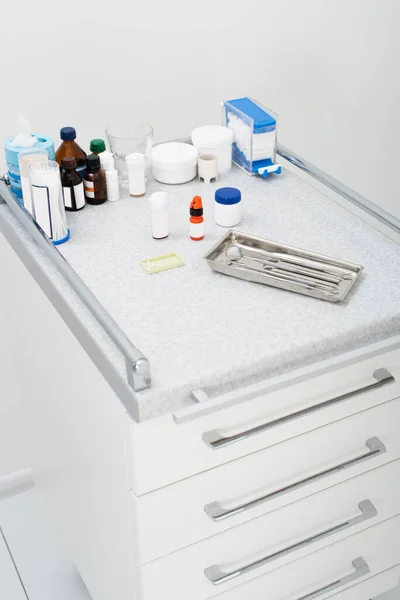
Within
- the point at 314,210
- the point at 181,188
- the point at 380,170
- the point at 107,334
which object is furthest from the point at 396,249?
the point at 380,170

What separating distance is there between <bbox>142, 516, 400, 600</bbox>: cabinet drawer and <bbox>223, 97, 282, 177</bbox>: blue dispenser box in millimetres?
752

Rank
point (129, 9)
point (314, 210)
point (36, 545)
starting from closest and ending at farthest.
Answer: point (314, 210) < point (129, 9) < point (36, 545)

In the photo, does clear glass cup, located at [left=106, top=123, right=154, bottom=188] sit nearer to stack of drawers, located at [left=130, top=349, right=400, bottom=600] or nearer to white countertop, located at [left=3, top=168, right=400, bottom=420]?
white countertop, located at [left=3, top=168, right=400, bottom=420]

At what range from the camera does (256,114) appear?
1626mm

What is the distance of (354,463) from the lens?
1.35 m

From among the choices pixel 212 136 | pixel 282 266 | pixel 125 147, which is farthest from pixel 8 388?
pixel 282 266

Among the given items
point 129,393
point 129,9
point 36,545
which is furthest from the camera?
point 36,545

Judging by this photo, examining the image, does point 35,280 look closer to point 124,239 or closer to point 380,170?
point 124,239

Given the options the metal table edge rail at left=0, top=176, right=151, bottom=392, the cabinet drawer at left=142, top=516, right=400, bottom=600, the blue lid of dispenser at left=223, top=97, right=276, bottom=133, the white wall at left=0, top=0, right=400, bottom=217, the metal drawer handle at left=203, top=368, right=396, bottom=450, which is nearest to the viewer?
the metal table edge rail at left=0, top=176, right=151, bottom=392

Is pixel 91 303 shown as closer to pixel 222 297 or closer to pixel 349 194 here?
pixel 222 297

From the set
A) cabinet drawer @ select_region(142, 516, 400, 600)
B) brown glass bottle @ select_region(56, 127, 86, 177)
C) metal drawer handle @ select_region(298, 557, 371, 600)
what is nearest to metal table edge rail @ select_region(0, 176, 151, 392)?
brown glass bottle @ select_region(56, 127, 86, 177)

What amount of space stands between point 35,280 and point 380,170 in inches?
54.8

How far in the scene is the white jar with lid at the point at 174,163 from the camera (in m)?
1.60

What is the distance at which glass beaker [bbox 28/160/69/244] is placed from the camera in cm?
133
